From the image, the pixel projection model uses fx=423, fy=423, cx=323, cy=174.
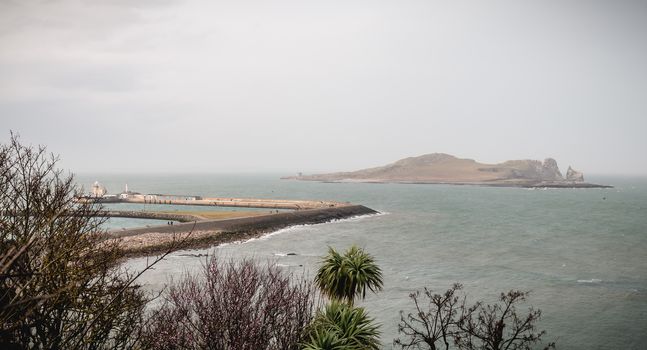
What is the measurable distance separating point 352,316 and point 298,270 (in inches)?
1184

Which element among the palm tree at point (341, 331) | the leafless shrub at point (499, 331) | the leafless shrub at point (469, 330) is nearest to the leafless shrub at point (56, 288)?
the palm tree at point (341, 331)

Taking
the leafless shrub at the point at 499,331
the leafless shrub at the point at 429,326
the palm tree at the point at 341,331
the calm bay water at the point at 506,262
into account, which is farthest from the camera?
the calm bay water at the point at 506,262

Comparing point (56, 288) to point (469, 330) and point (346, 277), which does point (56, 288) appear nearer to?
point (346, 277)

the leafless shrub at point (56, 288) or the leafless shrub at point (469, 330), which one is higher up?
the leafless shrub at point (56, 288)

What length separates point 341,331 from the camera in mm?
19125

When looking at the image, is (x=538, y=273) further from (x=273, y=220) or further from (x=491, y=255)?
(x=273, y=220)

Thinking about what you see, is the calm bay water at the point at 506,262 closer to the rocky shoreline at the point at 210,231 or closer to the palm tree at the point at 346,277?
the rocky shoreline at the point at 210,231

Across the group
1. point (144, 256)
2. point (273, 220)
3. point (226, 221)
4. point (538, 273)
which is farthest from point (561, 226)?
point (144, 256)

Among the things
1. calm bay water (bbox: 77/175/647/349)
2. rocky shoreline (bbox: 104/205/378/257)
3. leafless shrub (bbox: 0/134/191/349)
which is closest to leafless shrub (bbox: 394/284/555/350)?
calm bay water (bbox: 77/175/647/349)

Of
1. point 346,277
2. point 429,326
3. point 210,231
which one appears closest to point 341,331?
point 346,277

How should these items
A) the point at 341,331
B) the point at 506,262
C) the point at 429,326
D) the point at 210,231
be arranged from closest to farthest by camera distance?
the point at 341,331
the point at 429,326
the point at 506,262
the point at 210,231

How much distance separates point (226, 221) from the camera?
82312 mm

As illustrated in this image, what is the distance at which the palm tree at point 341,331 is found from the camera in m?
17.5

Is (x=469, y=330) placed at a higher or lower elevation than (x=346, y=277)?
lower
